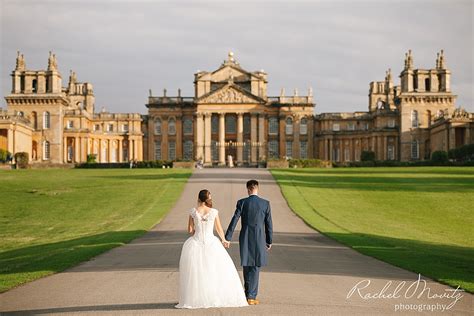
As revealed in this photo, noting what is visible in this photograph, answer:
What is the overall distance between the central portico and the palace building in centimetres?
15

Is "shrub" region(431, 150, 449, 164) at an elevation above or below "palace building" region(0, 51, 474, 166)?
below

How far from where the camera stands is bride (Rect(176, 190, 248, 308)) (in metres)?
13.0

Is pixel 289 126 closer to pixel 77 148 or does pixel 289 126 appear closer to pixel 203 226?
pixel 77 148

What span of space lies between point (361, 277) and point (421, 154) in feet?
290

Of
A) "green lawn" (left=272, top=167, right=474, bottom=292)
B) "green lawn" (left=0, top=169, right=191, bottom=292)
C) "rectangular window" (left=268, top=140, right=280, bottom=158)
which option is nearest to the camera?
"green lawn" (left=272, top=167, right=474, bottom=292)

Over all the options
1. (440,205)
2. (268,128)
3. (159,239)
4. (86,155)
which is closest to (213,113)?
(268,128)

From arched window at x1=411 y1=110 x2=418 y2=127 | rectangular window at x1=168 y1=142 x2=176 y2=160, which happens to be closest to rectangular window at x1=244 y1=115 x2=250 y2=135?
rectangular window at x1=168 y1=142 x2=176 y2=160

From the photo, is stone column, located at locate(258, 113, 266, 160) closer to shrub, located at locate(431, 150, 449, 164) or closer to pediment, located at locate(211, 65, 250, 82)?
pediment, located at locate(211, 65, 250, 82)

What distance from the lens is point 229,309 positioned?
13.2m

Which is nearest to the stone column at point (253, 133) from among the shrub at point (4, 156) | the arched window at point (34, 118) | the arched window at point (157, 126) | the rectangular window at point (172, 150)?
the rectangular window at point (172, 150)

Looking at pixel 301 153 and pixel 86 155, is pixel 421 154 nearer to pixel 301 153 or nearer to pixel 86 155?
pixel 301 153

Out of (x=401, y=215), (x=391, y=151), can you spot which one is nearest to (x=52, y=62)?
(x=391, y=151)

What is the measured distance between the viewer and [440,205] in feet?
132

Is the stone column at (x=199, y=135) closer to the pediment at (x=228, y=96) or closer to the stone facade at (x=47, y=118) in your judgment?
the pediment at (x=228, y=96)
